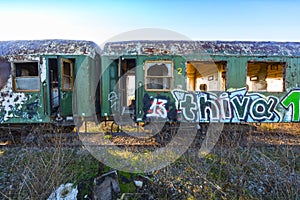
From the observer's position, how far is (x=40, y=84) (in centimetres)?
564

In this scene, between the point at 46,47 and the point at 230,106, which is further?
the point at 230,106

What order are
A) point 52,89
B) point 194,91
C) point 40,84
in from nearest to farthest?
1. point 40,84
2. point 52,89
3. point 194,91

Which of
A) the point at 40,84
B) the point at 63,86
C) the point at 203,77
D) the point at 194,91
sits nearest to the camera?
the point at 40,84

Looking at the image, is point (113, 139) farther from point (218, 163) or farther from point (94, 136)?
point (218, 163)

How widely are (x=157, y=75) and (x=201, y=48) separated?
5.59 ft

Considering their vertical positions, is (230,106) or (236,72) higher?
(236,72)

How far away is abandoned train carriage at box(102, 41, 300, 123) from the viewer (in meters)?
Answer: 5.94

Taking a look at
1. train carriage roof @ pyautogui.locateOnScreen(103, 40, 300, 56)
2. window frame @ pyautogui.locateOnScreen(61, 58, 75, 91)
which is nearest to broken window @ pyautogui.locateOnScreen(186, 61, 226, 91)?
train carriage roof @ pyautogui.locateOnScreen(103, 40, 300, 56)

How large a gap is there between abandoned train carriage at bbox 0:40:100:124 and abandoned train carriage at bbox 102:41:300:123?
2.40 ft

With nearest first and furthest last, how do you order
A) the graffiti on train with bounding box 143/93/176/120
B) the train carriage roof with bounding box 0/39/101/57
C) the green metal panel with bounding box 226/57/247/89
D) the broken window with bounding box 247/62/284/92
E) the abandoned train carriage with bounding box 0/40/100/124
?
the abandoned train carriage with bounding box 0/40/100/124 < the train carriage roof with bounding box 0/39/101/57 < the graffiti on train with bounding box 143/93/176/120 < the green metal panel with bounding box 226/57/247/89 < the broken window with bounding box 247/62/284/92

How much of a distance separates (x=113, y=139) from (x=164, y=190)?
11.7 ft

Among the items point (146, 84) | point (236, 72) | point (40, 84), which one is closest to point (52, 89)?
point (40, 84)

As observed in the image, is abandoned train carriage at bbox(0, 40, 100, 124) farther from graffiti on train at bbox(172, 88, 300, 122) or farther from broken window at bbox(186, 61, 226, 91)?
broken window at bbox(186, 61, 226, 91)

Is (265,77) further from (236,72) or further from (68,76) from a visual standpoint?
(68,76)
